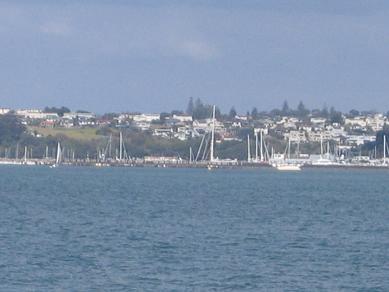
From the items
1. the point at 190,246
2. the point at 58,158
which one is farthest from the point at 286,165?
the point at 190,246

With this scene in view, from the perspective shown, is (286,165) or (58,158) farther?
(58,158)

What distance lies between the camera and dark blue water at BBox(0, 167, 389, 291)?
111ft

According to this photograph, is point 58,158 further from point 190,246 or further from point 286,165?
point 190,246

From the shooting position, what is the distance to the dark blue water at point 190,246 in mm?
33906

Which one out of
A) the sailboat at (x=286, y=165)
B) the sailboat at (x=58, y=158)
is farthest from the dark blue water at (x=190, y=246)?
the sailboat at (x=58, y=158)

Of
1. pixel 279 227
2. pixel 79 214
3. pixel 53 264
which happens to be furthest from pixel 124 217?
pixel 53 264

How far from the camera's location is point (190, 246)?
41188 millimetres

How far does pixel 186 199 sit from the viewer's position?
71625mm

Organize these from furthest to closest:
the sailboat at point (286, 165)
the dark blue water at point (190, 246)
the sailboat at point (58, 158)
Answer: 1. the sailboat at point (58, 158)
2. the sailboat at point (286, 165)
3. the dark blue water at point (190, 246)

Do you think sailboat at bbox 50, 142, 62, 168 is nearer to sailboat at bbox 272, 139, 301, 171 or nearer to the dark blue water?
sailboat at bbox 272, 139, 301, 171

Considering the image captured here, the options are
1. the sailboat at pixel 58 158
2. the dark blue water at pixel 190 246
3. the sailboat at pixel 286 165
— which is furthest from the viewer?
the sailboat at pixel 58 158

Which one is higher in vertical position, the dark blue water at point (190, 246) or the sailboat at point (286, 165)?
the sailboat at point (286, 165)

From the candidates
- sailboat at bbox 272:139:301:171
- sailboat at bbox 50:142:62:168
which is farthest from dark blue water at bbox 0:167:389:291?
sailboat at bbox 50:142:62:168

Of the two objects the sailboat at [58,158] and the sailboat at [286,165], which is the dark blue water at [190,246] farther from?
the sailboat at [58,158]
